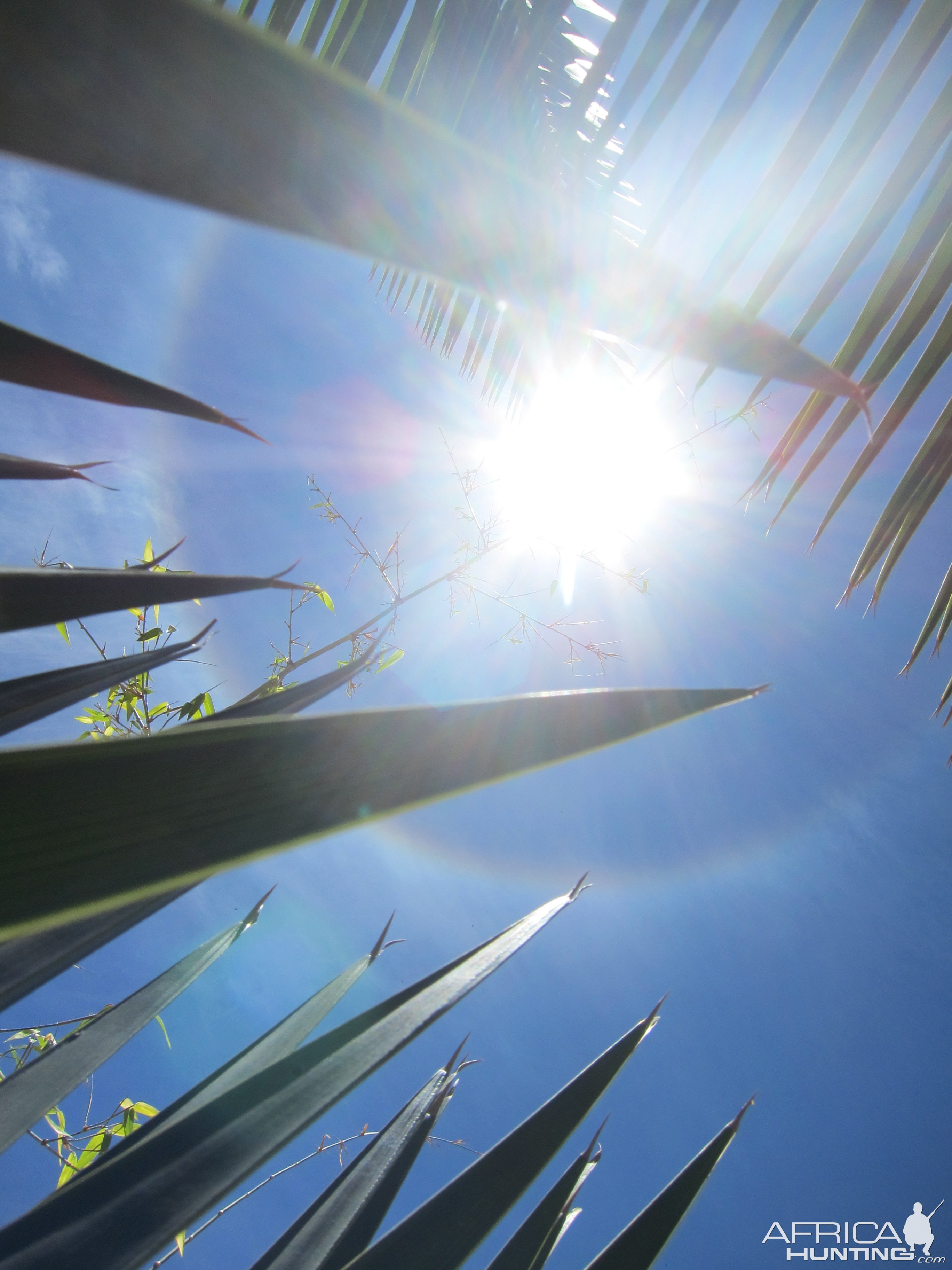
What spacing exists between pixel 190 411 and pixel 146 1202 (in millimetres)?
483

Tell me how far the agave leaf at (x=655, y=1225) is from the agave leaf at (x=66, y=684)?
22.2 inches

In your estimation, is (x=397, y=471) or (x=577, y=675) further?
(x=397, y=471)

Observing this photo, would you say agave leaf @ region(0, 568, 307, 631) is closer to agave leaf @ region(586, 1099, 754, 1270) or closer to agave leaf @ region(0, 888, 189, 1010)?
agave leaf @ region(0, 888, 189, 1010)

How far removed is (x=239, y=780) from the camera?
5.7 inches

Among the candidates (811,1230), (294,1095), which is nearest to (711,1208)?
(811,1230)

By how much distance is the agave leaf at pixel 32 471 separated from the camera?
1.12ft

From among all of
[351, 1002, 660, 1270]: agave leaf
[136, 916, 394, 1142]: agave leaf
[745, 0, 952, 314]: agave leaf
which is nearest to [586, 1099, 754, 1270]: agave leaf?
[351, 1002, 660, 1270]: agave leaf

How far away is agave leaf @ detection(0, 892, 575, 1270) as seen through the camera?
0.33 metres

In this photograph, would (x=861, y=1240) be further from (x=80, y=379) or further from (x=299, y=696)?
(x=80, y=379)

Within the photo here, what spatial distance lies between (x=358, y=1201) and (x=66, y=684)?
49cm

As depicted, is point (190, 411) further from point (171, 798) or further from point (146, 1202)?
point (146, 1202)

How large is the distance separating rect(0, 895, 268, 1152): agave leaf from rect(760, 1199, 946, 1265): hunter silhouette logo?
875cm

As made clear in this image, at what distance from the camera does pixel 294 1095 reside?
41cm

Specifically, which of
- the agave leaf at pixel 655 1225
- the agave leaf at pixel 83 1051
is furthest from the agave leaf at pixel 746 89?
the agave leaf at pixel 83 1051
